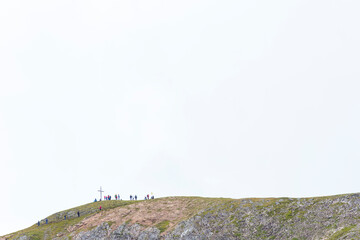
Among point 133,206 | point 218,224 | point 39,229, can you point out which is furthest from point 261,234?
point 39,229

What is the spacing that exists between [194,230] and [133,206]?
27.8 metres

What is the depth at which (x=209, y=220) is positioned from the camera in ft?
211

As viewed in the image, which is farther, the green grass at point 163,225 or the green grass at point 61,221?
the green grass at point 61,221

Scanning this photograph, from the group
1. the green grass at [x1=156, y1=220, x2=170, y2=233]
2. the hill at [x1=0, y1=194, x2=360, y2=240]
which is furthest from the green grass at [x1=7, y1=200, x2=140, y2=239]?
the green grass at [x1=156, y1=220, x2=170, y2=233]

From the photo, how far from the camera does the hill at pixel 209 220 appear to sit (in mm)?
49406

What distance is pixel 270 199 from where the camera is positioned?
6531cm

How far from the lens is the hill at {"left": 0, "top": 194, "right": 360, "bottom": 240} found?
4941cm

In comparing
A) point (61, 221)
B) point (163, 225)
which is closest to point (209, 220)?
point (163, 225)

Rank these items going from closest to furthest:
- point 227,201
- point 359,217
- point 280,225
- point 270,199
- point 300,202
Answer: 1. point 359,217
2. point 280,225
3. point 300,202
4. point 270,199
5. point 227,201

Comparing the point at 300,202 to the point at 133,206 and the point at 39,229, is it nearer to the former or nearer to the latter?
the point at 133,206

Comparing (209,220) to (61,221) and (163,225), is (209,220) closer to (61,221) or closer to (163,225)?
(163,225)

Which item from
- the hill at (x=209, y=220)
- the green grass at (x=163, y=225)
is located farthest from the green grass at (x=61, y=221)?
the green grass at (x=163, y=225)

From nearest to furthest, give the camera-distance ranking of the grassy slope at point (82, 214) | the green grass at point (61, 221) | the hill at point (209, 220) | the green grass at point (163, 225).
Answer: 1. the hill at point (209, 220)
2. the green grass at point (163, 225)
3. the grassy slope at point (82, 214)
4. the green grass at point (61, 221)

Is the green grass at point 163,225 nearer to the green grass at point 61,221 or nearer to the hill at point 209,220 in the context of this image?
the hill at point 209,220
